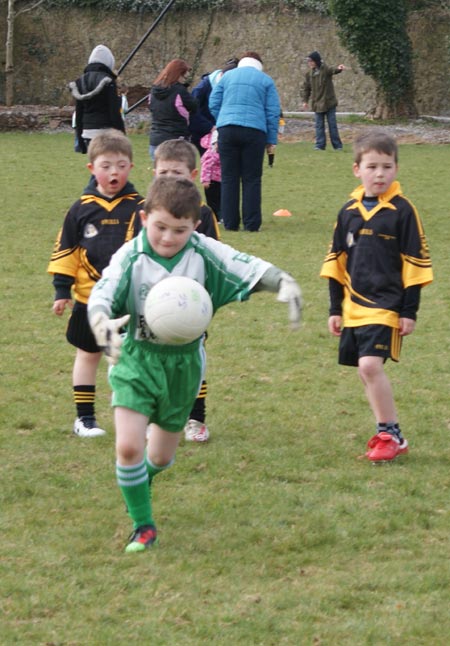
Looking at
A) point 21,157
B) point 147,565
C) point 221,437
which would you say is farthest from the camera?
point 21,157

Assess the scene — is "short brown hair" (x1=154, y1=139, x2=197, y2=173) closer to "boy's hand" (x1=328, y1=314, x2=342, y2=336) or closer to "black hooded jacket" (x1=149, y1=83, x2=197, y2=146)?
"boy's hand" (x1=328, y1=314, x2=342, y2=336)

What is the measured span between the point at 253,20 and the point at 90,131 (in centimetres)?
2303

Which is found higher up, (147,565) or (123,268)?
(123,268)

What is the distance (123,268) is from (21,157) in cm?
1826

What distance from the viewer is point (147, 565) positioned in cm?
466

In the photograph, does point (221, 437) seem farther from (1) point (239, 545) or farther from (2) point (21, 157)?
(2) point (21, 157)

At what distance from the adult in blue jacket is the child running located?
841cm

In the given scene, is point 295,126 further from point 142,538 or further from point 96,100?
point 142,538

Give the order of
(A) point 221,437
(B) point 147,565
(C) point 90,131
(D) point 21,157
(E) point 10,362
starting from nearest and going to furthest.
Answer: (B) point 147,565
(A) point 221,437
(E) point 10,362
(C) point 90,131
(D) point 21,157

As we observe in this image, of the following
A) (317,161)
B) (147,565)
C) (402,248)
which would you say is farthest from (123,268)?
(317,161)

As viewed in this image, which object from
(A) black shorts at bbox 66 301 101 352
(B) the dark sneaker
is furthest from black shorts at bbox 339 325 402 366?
(B) the dark sneaker

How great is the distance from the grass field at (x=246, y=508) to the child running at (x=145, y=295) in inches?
14.4

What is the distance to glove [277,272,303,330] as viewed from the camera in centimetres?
454

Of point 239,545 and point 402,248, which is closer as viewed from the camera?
point 239,545
